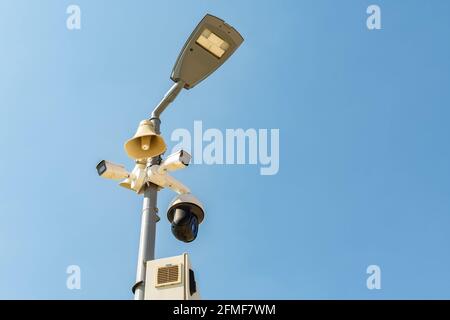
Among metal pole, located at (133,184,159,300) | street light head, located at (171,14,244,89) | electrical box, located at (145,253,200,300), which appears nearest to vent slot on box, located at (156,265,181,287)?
electrical box, located at (145,253,200,300)

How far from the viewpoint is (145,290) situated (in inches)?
188

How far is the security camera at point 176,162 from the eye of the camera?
562 cm

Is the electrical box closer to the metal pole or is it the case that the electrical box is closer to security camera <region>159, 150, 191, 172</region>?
the metal pole

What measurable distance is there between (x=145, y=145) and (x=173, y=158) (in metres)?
0.38

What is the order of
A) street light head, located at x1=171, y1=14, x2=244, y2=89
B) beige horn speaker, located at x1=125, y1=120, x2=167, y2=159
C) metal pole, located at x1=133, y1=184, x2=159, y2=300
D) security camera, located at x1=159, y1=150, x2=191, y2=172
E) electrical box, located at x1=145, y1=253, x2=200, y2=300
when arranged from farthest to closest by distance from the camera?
street light head, located at x1=171, y1=14, x2=244, y2=89, beige horn speaker, located at x1=125, y1=120, x2=167, y2=159, security camera, located at x1=159, y1=150, x2=191, y2=172, metal pole, located at x1=133, y1=184, x2=159, y2=300, electrical box, located at x1=145, y1=253, x2=200, y2=300

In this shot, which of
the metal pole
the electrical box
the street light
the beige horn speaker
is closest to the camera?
the electrical box

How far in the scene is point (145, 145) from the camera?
5898 mm

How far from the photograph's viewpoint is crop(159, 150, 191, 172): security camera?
5625 millimetres

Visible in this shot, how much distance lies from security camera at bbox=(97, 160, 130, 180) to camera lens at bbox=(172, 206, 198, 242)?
64cm

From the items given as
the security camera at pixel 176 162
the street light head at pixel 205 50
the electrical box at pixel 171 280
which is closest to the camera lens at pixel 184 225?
the security camera at pixel 176 162
